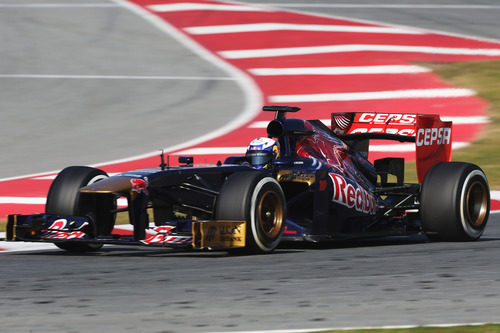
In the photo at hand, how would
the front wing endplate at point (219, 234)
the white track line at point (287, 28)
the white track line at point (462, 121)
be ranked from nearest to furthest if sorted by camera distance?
1. the front wing endplate at point (219, 234)
2. the white track line at point (462, 121)
3. the white track line at point (287, 28)

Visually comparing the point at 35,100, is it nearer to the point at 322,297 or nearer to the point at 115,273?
the point at 115,273

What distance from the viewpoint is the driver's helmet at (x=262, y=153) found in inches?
374

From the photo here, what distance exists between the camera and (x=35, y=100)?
19359mm

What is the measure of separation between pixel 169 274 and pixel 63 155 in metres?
8.75

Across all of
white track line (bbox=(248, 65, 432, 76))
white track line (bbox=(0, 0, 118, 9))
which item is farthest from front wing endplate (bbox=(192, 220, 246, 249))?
white track line (bbox=(0, 0, 118, 9))

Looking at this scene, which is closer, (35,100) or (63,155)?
(63,155)

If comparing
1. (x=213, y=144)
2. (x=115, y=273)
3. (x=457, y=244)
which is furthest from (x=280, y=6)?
(x=115, y=273)

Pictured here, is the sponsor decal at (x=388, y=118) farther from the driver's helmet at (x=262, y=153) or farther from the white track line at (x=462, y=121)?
the white track line at (x=462, y=121)

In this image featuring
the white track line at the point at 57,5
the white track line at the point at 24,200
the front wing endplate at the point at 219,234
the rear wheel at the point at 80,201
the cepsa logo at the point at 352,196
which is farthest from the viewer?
the white track line at the point at 57,5

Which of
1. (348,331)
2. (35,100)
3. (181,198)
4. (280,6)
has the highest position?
(280,6)

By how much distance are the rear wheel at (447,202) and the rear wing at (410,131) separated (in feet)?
2.79

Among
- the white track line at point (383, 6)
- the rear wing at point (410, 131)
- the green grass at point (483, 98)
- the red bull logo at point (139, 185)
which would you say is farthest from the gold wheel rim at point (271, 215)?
the white track line at point (383, 6)

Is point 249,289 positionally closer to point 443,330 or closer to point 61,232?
point 443,330

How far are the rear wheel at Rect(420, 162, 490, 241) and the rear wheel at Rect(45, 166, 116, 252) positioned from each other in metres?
2.86
